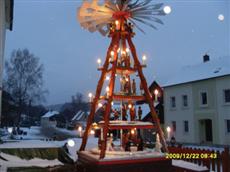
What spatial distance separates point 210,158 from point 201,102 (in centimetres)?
1903

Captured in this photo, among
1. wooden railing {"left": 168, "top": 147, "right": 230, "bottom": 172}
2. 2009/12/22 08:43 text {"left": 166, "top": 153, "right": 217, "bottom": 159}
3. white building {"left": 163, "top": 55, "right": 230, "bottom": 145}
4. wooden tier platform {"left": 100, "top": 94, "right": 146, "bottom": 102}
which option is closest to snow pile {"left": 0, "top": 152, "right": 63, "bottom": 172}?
wooden tier platform {"left": 100, "top": 94, "right": 146, "bottom": 102}

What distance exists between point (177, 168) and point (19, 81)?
3457 cm

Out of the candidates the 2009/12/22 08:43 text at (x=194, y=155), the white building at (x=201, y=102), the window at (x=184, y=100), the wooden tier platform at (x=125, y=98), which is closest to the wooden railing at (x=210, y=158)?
the 2009/12/22 08:43 text at (x=194, y=155)

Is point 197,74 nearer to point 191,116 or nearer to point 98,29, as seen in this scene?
point 191,116

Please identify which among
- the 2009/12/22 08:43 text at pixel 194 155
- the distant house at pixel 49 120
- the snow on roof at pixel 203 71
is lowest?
the 2009/12/22 08:43 text at pixel 194 155

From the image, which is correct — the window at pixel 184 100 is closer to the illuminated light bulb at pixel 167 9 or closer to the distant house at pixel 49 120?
the illuminated light bulb at pixel 167 9

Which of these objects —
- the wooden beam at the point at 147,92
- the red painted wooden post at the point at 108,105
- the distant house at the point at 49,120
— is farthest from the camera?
the distant house at the point at 49,120

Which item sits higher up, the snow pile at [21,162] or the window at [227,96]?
the window at [227,96]

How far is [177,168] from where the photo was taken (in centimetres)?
723

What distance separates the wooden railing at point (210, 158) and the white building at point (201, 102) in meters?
15.7

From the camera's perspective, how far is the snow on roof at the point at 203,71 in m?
25.8

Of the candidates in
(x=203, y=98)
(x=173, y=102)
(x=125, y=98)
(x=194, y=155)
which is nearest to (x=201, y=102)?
(x=203, y=98)

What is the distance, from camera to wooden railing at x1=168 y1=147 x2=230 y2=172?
27.8ft

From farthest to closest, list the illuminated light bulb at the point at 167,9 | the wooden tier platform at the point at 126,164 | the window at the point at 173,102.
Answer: the window at the point at 173,102 < the illuminated light bulb at the point at 167,9 < the wooden tier platform at the point at 126,164
